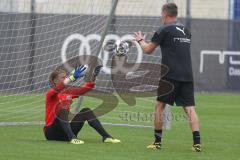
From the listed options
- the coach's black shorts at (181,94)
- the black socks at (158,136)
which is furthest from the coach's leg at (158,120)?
the coach's black shorts at (181,94)

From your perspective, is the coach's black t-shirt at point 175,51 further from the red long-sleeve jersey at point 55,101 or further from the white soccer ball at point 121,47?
the red long-sleeve jersey at point 55,101

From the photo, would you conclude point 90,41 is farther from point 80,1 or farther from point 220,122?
point 220,122

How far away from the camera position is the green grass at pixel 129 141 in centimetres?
1081

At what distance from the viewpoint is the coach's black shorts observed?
11.6m

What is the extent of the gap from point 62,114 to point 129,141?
1.21m

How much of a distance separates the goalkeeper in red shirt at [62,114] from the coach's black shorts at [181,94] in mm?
1188

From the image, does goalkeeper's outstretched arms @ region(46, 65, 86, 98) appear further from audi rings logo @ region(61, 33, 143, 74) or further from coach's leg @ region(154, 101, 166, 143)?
audi rings logo @ region(61, 33, 143, 74)

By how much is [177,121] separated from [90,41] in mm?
4423

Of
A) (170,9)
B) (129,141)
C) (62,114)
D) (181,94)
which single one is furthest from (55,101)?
(170,9)

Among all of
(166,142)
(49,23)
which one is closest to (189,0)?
(49,23)

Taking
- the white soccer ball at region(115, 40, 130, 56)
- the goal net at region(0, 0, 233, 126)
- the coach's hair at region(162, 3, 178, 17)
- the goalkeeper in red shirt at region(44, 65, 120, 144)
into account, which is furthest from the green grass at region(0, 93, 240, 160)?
the coach's hair at region(162, 3, 178, 17)

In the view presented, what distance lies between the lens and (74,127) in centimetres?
1226

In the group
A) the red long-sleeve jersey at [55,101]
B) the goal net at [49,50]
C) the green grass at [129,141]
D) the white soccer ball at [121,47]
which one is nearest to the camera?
the green grass at [129,141]

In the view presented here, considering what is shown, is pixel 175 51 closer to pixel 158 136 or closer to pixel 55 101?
pixel 158 136
